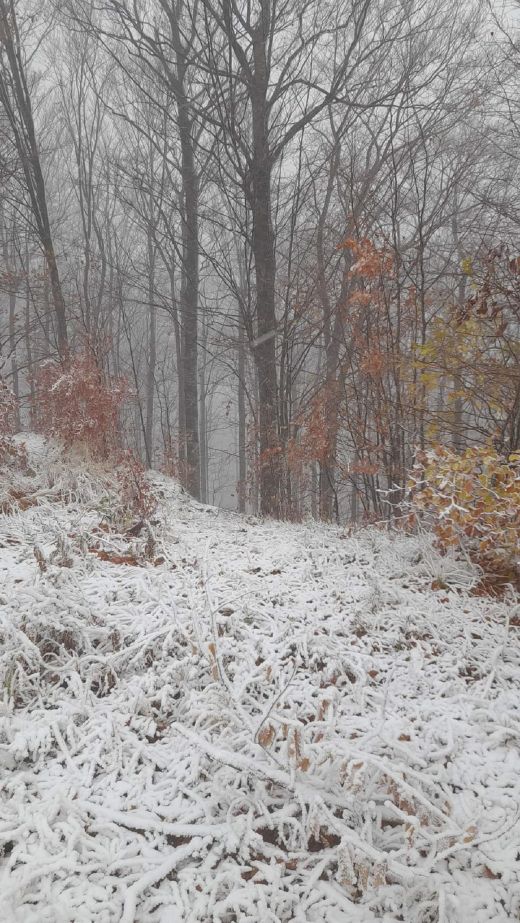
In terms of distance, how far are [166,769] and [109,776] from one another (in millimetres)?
199

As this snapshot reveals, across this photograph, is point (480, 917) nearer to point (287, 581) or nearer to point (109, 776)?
point (109, 776)

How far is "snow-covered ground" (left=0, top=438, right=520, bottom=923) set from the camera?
134 cm

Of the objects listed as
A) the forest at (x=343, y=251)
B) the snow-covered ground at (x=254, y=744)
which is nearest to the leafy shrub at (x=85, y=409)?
the forest at (x=343, y=251)

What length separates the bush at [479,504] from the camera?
8.96ft

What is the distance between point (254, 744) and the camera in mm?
1615

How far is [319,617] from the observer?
262 cm

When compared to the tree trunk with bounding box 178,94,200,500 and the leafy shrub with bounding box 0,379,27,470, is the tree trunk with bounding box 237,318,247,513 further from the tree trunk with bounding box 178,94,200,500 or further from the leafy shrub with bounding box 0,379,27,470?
the leafy shrub with bounding box 0,379,27,470

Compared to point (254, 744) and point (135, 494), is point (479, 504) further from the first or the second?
point (135, 494)

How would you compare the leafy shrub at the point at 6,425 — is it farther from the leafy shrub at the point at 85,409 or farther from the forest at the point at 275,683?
the leafy shrub at the point at 85,409

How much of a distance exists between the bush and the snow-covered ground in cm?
23

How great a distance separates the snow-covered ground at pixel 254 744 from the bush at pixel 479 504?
0.23 meters

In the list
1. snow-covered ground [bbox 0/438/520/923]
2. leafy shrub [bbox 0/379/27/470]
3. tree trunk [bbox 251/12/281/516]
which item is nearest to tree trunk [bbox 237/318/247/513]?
tree trunk [bbox 251/12/281/516]

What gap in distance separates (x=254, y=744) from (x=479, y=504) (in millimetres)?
1934

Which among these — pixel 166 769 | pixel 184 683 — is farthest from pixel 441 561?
pixel 166 769
